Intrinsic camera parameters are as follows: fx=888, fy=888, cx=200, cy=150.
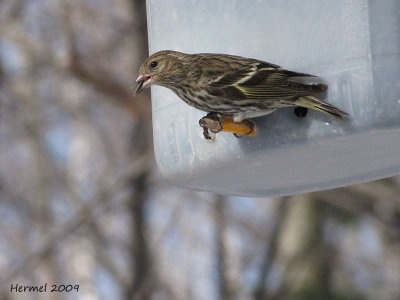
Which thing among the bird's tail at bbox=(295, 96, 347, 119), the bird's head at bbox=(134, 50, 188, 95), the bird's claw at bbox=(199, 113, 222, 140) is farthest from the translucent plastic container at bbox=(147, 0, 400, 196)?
the bird's claw at bbox=(199, 113, 222, 140)

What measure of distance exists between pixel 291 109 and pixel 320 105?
0.37 meters

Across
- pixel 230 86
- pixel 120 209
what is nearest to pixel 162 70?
pixel 230 86

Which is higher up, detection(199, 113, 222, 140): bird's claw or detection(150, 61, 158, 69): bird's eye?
detection(150, 61, 158, 69): bird's eye

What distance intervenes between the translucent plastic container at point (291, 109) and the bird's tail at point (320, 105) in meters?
0.05

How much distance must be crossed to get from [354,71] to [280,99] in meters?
0.46

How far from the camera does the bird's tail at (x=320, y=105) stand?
4.84 m

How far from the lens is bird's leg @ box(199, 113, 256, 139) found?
5.11 m

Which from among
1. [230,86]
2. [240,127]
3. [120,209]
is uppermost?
[230,86]

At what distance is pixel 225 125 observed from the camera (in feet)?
16.7

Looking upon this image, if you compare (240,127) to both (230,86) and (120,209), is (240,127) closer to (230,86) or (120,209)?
(230,86)

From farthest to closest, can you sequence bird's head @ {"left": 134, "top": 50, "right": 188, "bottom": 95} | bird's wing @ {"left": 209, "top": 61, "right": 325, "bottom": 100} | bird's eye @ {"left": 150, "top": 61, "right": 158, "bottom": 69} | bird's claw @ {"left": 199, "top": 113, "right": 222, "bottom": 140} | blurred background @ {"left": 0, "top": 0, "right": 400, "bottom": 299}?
1. blurred background @ {"left": 0, "top": 0, "right": 400, "bottom": 299}
2. bird's eye @ {"left": 150, "top": 61, "right": 158, "bottom": 69}
3. bird's head @ {"left": 134, "top": 50, "right": 188, "bottom": 95}
4. bird's claw @ {"left": 199, "top": 113, "right": 222, "bottom": 140}
5. bird's wing @ {"left": 209, "top": 61, "right": 325, "bottom": 100}

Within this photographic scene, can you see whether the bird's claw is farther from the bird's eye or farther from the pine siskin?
the bird's eye

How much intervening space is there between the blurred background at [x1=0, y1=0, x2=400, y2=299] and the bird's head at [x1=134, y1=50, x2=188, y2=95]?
203 inches

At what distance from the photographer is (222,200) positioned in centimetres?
1320
